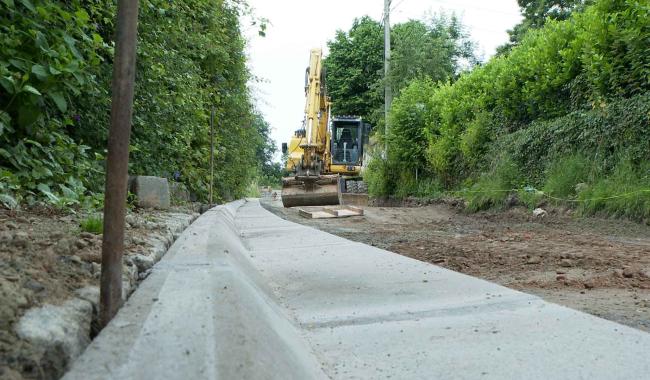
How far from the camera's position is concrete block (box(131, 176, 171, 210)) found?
5.11 m

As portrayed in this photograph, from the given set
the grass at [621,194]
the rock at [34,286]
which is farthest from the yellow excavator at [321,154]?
the rock at [34,286]

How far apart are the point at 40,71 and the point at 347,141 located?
1853cm

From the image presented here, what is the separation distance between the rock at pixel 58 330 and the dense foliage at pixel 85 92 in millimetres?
1839

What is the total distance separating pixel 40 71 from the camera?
118 inches

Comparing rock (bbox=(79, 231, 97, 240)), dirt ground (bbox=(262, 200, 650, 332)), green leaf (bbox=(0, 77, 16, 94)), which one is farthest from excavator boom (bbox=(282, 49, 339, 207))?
rock (bbox=(79, 231, 97, 240))

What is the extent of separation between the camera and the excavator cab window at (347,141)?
2111 cm

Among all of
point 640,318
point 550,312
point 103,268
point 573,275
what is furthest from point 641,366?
point 573,275

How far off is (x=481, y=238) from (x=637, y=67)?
4.66 metres

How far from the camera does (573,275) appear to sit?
3607mm

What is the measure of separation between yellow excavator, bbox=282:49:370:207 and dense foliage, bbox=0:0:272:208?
4763 mm

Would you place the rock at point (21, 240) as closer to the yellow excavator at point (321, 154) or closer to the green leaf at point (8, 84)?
the green leaf at point (8, 84)

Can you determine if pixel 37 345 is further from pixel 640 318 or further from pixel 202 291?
pixel 640 318

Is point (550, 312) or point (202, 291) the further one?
point (550, 312)

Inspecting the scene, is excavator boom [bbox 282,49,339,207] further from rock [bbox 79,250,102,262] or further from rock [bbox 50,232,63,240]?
rock [bbox 79,250,102,262]
